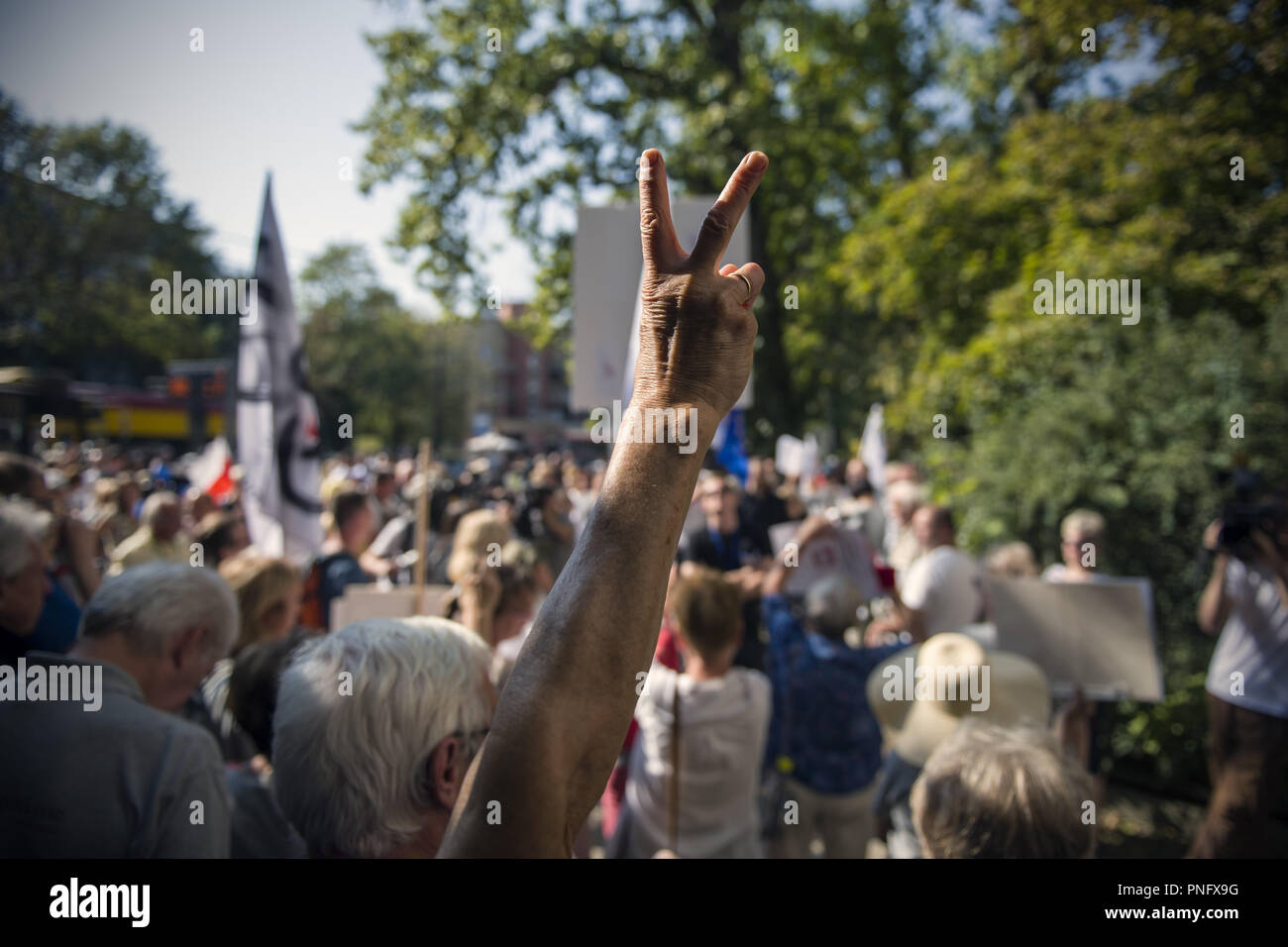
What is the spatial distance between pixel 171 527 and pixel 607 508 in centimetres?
472

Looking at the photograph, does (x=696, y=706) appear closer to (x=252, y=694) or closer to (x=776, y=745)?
(x=776, y=745)

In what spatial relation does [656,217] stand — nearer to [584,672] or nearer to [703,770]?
[584,672]

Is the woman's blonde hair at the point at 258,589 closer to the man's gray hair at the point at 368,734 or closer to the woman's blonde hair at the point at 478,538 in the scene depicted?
the woman's blonde hair at the point at 478,538

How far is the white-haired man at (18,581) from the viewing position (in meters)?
2.66

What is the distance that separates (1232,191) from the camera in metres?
8.27

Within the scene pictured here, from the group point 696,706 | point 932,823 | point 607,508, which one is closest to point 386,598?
point 696,706

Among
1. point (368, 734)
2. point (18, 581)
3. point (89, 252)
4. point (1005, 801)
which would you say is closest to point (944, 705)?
point (1005, 801)

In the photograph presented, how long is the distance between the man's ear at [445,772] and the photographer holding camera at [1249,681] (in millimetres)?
3636

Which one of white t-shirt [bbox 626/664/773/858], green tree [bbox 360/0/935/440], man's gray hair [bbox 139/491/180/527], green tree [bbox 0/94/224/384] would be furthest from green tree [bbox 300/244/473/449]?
white t-shirt [bbox 626/664/773/858]

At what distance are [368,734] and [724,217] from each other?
1.11 meters

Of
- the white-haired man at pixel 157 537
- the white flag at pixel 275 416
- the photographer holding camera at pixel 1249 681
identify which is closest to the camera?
the photographer holding camera at pixel 1249 681

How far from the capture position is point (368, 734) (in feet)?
4.72

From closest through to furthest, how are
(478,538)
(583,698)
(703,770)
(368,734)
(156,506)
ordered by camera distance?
(583,698) < (368,734) < (703,770) < (478,538) < (156,506)

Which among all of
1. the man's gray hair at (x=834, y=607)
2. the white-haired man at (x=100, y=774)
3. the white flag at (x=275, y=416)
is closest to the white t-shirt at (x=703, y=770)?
the man's gray hair at (x=834, y=607)
